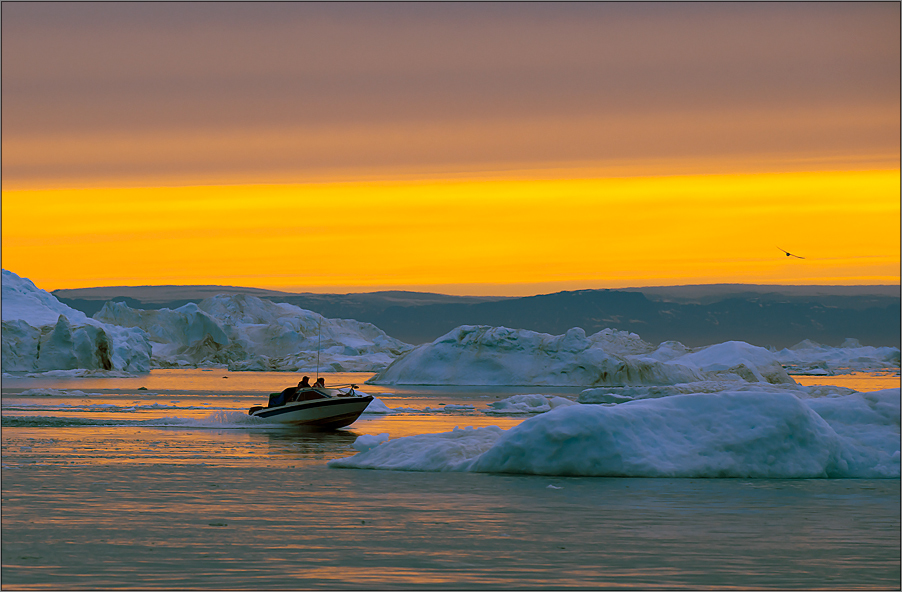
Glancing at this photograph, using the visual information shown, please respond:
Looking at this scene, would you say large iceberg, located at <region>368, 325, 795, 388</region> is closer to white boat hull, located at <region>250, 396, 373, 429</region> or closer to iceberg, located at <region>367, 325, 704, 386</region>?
iceberg, located at <region>367, 325, 704, 386</region>

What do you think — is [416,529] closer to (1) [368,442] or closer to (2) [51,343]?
(1) [368,442]

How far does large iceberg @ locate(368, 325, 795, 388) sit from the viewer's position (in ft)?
264

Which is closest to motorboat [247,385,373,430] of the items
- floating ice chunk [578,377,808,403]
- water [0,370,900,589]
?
water [0,370,900,589]

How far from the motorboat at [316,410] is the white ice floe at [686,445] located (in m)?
16.1

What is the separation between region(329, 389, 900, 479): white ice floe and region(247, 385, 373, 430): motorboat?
1614cm

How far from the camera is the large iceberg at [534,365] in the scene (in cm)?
8050

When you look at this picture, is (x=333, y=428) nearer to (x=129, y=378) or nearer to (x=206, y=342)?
(x=129, y=378)

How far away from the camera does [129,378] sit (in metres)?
107

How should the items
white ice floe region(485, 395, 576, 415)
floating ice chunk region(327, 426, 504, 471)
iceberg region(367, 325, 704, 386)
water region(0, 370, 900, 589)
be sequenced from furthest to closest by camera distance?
iceberg region(367, 325, 704, 386)
white ice floe region(485, 395, 576, 415)
floating ice chunk region(327, 426, 504, 471)
water region(0, 370, 900, 589)

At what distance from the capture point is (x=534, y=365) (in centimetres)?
8344

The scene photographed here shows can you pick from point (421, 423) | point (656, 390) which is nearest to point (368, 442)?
point (421, 423)

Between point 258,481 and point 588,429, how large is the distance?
650cm

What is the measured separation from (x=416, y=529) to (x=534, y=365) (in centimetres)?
7009

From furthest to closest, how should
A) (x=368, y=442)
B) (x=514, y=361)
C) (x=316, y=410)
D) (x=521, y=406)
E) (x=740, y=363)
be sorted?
(x=740, y=363) → (x=514, y=361) → (x=521, y=406) → (x=316, y=410) → (x=368, y=442)
